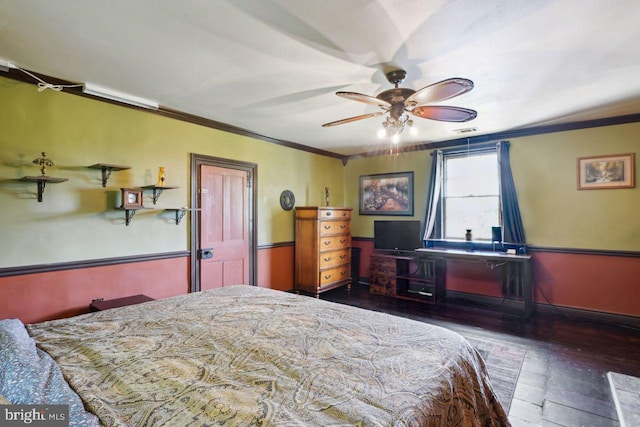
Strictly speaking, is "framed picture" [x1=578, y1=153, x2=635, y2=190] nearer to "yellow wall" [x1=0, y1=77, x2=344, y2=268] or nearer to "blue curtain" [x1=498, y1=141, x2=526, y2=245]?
"blue curtain" [x1=498, y1=141, x2=526, y2=245]

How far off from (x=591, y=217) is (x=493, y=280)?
4.77 ft

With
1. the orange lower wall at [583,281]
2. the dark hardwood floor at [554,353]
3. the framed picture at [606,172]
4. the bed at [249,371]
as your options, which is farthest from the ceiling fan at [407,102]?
the orange lower wall at [583,281]

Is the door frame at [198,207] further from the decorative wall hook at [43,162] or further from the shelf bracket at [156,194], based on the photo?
the decorative wall hook at [43,162]

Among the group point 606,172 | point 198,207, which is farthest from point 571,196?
point 198,207

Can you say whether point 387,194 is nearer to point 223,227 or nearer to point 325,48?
point 223,227

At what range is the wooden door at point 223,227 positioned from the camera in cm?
387

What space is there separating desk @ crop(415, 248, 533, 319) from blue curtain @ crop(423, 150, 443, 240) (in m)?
0.51

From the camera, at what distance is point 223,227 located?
4.08 meters

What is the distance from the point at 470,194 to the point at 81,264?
511cm

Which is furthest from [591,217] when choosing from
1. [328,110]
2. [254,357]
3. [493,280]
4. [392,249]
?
[254,357]

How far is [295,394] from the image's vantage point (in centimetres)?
108

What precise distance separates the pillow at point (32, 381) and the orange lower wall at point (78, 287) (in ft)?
5.52

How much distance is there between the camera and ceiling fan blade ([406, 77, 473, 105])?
2.03 metres

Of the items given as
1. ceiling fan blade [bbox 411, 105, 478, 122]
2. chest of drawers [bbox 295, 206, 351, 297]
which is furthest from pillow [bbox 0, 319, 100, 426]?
chest of drawers [bbox 295, 206, 351, 297]
